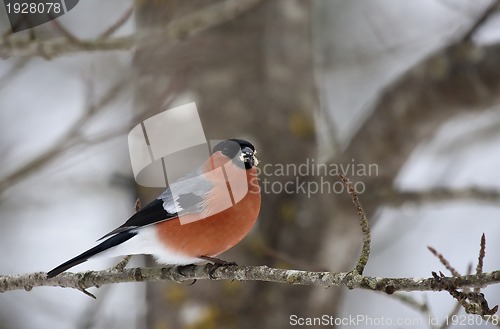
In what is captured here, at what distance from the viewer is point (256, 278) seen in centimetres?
249

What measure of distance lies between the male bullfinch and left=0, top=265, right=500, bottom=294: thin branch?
137mm

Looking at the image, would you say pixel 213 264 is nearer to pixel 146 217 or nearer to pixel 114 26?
pixel 146 217

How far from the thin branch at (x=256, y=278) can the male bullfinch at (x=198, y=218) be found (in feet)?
0.45

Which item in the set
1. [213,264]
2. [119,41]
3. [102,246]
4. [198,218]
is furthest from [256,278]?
[119,41]

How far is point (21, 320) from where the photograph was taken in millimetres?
7309

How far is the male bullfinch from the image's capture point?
123 inches

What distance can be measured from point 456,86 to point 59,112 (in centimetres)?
447

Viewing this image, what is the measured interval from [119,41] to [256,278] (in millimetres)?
1460

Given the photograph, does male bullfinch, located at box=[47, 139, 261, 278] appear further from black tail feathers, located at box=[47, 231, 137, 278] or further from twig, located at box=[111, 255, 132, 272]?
twig, located at box=[111, 255, 132, 272]

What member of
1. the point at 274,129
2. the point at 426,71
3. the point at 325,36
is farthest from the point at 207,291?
A: the point at 325,36

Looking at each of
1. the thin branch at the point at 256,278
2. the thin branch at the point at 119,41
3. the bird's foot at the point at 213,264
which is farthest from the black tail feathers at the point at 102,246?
the thin branch at the point at 119,41

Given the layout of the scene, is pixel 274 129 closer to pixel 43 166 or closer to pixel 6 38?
pixel 43 166

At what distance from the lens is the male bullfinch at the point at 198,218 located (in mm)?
3115

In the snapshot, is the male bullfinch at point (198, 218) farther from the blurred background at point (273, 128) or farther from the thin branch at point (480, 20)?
the thin branch at point (480, 20)
